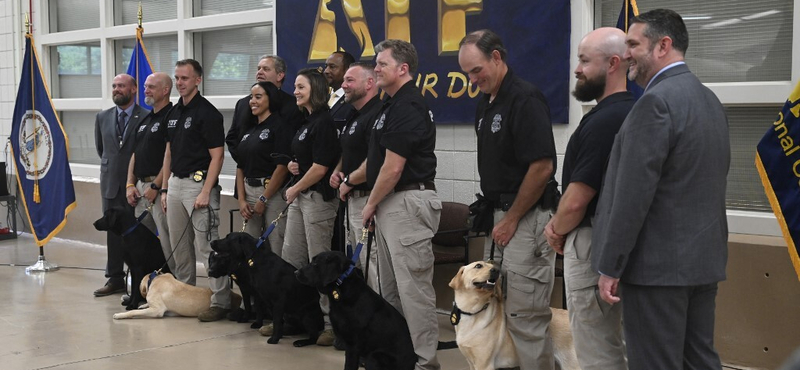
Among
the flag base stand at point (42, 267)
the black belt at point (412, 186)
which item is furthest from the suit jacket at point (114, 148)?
the black belt at point (412, 186)

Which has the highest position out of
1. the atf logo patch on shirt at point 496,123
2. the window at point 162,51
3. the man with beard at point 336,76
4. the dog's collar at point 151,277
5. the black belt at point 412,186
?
the window at point 162,51

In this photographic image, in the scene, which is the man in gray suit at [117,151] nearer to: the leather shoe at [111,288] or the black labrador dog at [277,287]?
the leather shoe at [111,288]

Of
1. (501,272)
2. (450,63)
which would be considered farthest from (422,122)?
(450,63)

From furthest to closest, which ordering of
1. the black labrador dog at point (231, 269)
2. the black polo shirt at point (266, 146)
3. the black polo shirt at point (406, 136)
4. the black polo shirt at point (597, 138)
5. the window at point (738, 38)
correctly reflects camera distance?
the black polo shirt at point (266, 146) → the black labrador dog at point (231, 269) → the window at point (738, 38) → the black polo shirt at point (406, 136) → the black polo shirt at point (597, 138)

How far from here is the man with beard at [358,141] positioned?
5.13 meters

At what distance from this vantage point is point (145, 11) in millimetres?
9688

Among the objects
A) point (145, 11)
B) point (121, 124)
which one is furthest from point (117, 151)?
point (145, 11)

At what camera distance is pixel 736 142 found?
205 inches

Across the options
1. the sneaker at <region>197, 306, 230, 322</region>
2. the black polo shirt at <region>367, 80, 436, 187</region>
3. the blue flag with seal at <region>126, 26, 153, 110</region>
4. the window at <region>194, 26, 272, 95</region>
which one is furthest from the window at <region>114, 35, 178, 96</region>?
the black polo shirt at <region>367, 80, 436, 187</region>

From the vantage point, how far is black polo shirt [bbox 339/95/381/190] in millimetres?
5109

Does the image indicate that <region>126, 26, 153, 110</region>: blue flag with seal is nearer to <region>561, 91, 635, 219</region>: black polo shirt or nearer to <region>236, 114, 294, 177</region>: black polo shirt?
<region>236, 114, 294, 177</region>: black polo shirt

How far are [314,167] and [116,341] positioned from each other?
1.73 meters

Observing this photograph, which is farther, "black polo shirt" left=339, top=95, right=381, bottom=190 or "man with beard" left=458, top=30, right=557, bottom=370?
"black polo shirt" left=339, top=95, right=381, bottom=190

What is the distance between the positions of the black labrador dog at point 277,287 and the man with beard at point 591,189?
2.47 meters
